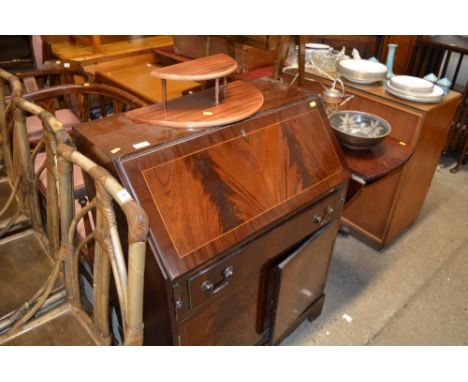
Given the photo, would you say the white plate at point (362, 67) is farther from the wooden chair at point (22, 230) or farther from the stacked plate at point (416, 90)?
the wooden chair at point (22, 230)

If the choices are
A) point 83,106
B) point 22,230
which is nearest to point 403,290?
point 22,230

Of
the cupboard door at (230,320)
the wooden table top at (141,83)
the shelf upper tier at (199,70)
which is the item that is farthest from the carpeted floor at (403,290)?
the wooden table top at (141,83)

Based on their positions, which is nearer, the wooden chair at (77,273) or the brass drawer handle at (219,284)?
the wooden chair at (77,273)

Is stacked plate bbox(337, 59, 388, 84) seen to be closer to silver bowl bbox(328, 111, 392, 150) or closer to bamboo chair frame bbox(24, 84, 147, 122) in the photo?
silver bowl bbox(328, 111, 392, 150)

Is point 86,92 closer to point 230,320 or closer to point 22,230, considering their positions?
point 22,230

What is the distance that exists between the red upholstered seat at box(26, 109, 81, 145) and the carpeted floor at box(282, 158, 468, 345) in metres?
1.85

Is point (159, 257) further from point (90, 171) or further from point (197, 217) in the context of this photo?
point (90, 171)

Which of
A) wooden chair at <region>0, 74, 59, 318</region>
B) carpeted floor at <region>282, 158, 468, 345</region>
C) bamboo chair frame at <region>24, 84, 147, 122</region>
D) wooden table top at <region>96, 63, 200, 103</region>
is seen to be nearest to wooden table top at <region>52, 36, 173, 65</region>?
wooden table top at <region>96, 63, 200, 103</region>

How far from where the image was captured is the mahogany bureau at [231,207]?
111 cm

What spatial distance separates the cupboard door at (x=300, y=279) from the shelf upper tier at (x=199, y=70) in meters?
0.70

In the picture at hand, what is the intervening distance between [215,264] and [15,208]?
3.86 ft

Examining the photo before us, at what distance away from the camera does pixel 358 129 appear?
1.92 metres

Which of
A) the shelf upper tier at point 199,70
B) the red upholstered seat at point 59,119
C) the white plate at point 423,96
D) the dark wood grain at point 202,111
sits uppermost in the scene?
the shelf upper tier at point 199,70
